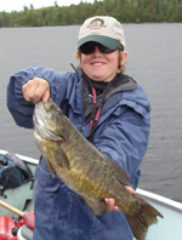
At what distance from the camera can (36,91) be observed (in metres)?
2.52

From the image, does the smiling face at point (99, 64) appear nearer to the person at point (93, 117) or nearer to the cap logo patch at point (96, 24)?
the person at point (93, 117)

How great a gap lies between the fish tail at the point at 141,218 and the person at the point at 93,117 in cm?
12

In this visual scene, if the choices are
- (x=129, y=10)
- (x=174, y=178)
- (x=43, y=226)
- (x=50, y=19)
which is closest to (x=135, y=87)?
(x=43, y=226)

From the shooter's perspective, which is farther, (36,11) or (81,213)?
(36,11)

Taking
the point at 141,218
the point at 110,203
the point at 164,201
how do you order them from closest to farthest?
the point at 110,203 → the point at 141,218 → the point at 164,201

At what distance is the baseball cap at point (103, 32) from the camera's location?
9.46 ft

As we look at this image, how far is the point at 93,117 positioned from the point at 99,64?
1.53 feet

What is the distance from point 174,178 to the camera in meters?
10.7

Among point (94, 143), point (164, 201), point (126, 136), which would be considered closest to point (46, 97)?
point (94, 143)

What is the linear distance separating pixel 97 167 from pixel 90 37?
107 centimetres

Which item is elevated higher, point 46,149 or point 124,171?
point 46,149

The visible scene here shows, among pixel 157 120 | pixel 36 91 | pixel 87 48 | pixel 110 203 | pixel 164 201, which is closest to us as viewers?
pixel 36 91

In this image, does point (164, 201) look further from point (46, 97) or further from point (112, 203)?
point (46, 97)

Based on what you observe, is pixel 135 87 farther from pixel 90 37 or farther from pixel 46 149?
pixel 46 149
